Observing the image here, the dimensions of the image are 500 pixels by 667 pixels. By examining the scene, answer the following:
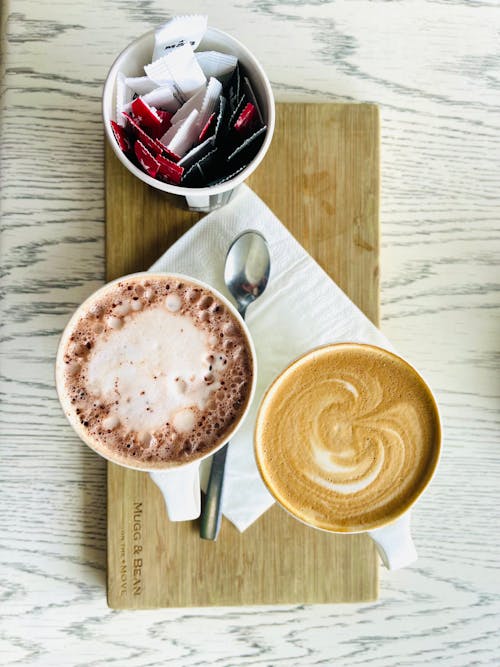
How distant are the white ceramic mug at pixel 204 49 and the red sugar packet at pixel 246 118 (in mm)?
16

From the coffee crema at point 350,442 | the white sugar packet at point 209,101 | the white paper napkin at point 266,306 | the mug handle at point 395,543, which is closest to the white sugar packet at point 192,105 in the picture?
the white sugar packet at point 209,101

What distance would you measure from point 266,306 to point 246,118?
241 millimetres

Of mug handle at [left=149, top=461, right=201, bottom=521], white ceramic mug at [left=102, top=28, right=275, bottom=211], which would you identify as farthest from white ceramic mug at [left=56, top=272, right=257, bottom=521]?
white ceramic mug at [left=102, top=28, right=275, bottom=211]

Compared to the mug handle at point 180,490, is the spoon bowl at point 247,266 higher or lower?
higher

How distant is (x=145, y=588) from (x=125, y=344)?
34cm

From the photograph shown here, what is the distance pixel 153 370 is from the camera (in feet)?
2.71

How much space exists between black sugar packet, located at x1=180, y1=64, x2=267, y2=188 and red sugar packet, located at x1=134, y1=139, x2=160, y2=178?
3 centimetres

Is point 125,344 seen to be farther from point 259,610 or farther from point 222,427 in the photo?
Answer: point 259,610

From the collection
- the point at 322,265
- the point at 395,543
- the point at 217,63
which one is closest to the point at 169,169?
the point at 217,63

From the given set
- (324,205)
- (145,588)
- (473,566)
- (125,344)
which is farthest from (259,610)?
(324,205)

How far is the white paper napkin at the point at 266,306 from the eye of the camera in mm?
896

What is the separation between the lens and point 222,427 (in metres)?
0.83

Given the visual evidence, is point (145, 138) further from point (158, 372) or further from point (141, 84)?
point (158, 372)

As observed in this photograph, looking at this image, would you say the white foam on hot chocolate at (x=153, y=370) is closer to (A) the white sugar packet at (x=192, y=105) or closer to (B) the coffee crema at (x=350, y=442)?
(B) the coffee crema at (x=350, y=442)
